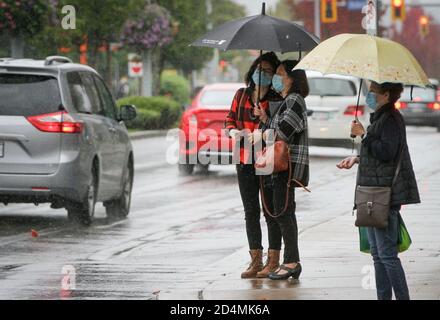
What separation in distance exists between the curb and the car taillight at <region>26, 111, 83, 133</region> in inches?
931

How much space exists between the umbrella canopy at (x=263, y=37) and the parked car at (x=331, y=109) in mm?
16420

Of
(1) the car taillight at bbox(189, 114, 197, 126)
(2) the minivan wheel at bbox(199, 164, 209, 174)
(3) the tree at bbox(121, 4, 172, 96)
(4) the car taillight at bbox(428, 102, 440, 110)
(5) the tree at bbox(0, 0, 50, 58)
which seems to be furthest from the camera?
(3) the tree at bbox(121, 4, 172, 96)

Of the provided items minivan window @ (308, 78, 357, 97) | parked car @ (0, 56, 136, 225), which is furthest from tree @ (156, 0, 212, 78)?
parked car @ (0, 56, 136, 225)

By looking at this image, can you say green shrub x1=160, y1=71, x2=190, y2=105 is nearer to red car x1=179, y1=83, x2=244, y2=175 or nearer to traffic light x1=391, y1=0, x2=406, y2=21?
traffic light x1=391, y1=0, x2=406, y2=21

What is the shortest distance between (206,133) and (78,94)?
7.49 metres

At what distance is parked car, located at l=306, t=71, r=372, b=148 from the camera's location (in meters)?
27.8

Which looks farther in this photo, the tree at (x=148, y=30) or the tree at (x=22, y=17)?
the tree at (x=148, y=30)

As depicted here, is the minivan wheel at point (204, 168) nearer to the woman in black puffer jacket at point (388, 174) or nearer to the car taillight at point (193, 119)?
the car taillight at point (193, 119)

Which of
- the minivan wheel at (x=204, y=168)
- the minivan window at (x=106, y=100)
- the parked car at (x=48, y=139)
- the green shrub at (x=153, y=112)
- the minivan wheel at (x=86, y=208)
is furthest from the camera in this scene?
the green shrub at (x=153, y=112)

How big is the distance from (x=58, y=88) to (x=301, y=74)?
5126 millimetres

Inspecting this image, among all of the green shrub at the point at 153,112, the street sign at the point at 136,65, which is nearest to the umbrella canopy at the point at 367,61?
the green shrub at the point at 153,112

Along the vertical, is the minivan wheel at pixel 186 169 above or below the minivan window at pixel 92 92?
below

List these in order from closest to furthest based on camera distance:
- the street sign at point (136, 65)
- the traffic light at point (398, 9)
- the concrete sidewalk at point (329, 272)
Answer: the concrete sidewalk at point (329, 272) < the traffic light at point (398, 9) < the street sign at point (136, 65)

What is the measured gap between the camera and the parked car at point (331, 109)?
91.2 feet
